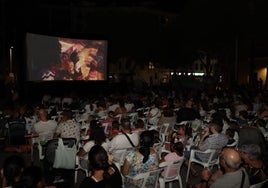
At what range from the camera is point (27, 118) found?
1298 cm

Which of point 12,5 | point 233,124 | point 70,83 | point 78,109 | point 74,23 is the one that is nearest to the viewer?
point 233,124

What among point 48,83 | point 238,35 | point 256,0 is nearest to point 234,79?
point 238,35

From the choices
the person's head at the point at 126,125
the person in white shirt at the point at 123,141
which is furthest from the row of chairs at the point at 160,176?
the person's head at the point at 126,125

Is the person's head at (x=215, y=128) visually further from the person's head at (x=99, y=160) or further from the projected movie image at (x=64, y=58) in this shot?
the projected movie image at (x=64, y=58)

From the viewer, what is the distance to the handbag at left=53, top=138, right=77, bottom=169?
24.3 ft

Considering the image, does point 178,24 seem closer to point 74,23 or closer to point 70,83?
point 70,83

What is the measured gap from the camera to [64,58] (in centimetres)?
2753

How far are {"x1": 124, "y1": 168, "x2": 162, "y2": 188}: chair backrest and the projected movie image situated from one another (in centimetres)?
1973

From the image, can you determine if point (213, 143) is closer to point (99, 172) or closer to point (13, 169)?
point (99, 172)

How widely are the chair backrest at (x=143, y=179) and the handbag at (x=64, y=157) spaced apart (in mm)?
1259

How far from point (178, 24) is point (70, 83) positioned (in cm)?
1151

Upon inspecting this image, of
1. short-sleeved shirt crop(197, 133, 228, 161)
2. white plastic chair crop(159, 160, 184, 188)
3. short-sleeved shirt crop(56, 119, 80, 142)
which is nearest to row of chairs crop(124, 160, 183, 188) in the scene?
white plastic chair crop(159, 160, 184, 188)

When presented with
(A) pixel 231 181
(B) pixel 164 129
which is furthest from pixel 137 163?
(B) pixel 164 129

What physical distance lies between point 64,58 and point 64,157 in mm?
20608
